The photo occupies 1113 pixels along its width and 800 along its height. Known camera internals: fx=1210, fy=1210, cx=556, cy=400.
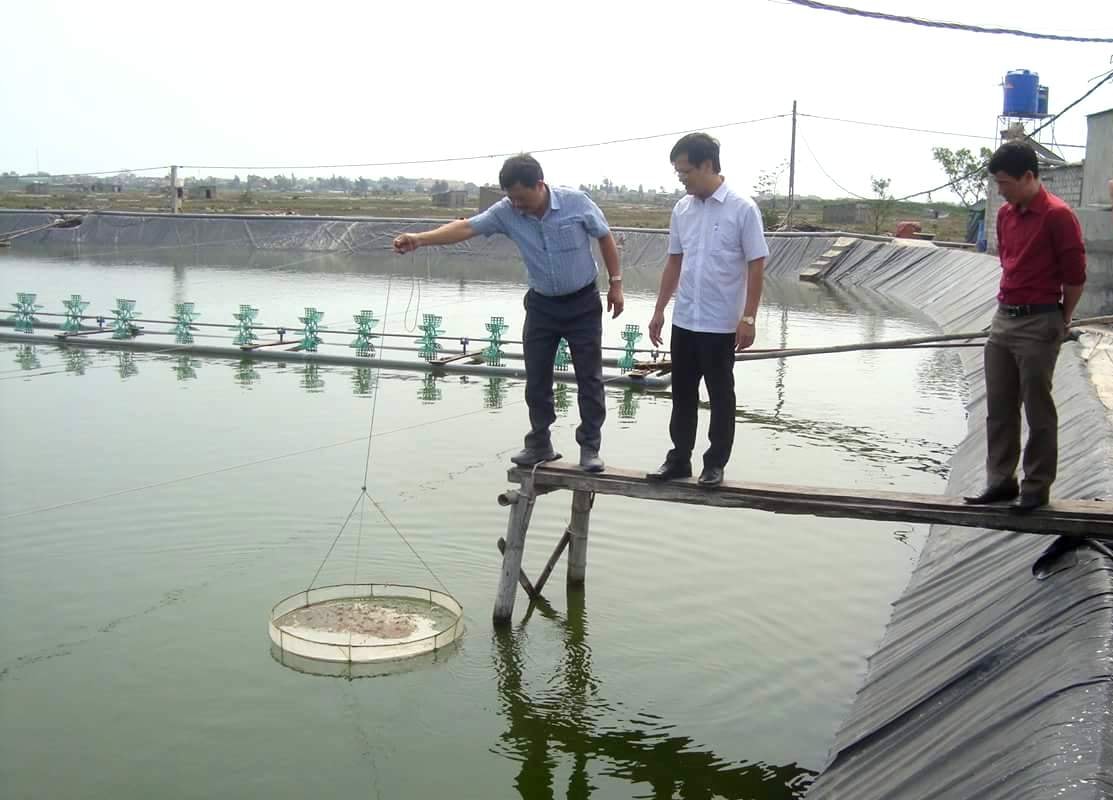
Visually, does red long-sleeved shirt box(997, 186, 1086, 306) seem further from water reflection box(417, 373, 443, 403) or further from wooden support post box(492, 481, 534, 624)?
water reflection box(417, 373, 443, 403)

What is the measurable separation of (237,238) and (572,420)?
4706 cm

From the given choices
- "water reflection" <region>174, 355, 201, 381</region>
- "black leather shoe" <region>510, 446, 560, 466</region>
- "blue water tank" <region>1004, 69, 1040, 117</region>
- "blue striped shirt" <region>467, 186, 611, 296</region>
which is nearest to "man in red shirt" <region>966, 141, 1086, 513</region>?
"blue striped shirt" <region>467, 186, 611, 296</region>

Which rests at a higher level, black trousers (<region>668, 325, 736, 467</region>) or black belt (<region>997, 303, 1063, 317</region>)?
black belt (<region>997, 303, 1063, 317</region>)

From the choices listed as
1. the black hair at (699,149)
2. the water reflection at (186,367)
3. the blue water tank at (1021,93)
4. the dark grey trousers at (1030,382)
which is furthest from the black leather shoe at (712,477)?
the blue water tank at (1021,93)

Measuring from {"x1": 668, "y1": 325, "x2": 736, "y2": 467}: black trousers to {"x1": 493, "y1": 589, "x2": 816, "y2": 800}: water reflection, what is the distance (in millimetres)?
1492

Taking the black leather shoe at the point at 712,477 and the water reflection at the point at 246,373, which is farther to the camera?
the water reflection at the point at 246,373

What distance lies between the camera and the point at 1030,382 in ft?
18.6

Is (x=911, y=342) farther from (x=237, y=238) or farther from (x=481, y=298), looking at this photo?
(x=237, y=238)

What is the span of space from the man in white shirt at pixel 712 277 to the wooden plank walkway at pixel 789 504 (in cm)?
28

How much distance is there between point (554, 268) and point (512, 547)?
1861mm

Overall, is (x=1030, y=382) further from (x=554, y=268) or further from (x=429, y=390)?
(x=429, y=390)

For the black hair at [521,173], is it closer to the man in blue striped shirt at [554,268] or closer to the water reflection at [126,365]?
the man in blue striped shirt at [554,268]

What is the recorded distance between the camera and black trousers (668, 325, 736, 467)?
247 inches

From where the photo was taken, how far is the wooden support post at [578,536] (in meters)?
8.16
